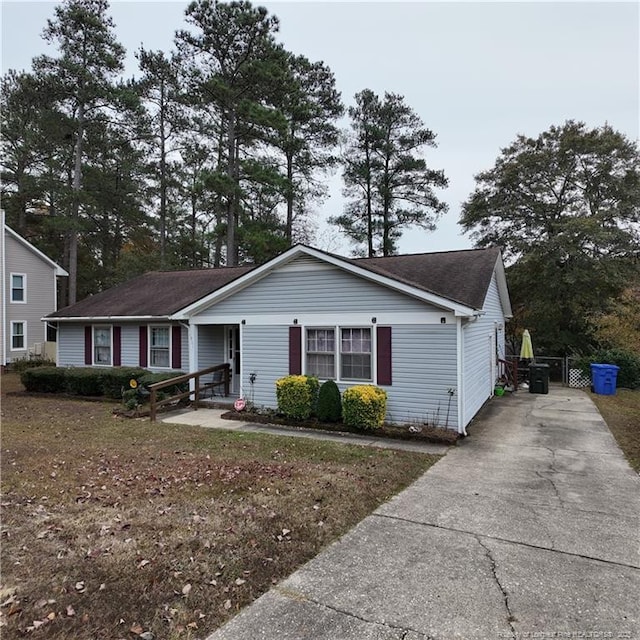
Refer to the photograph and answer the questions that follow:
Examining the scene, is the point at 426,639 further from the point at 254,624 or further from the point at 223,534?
the point at 223,534

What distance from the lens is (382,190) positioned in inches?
984

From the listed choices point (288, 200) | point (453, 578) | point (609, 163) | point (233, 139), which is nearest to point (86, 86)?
point (233, 139)

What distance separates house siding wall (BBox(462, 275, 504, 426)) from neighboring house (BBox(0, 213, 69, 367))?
19.8 meters

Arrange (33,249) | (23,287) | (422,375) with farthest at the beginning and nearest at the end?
(33,249) < (23,287) < (422,375)

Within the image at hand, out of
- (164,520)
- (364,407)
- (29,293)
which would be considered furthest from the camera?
(29,293)

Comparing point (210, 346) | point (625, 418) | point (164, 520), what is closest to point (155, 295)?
point (210, 346)

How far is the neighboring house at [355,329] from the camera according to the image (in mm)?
8859

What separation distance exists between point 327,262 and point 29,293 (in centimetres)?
2004

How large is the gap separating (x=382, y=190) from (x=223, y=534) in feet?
76.2

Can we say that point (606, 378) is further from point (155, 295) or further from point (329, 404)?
point (155, 295)

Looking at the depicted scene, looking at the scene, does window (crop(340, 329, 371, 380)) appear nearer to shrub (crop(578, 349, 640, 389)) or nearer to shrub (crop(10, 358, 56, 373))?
shrub (crop(578, 349, 640, 389))

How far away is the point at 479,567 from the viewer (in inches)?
149

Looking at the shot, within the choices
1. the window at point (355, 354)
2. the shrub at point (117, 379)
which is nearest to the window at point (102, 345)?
the shrub at point (117, 379)

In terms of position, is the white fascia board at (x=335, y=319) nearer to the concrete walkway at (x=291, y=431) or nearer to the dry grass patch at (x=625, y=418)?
the concrete walkway at (x=291, y=431)
